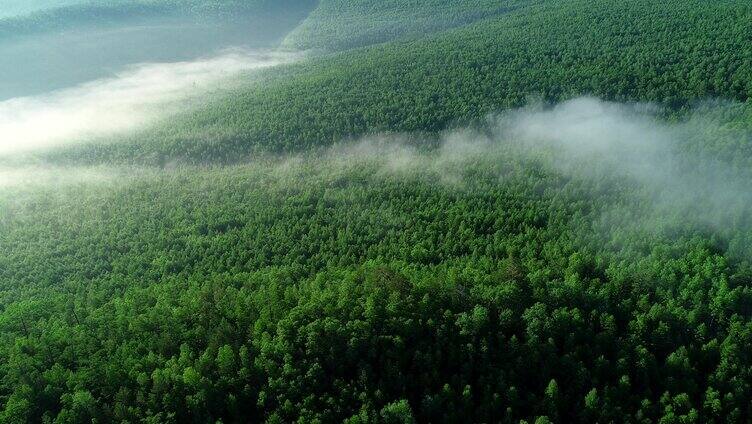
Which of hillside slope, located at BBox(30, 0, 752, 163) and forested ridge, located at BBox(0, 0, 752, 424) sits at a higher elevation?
hillside slope, located at BBox(30, 0, 752, 163)

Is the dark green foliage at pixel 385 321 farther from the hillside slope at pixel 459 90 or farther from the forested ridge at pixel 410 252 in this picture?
the hillside slope at pixel 459 90

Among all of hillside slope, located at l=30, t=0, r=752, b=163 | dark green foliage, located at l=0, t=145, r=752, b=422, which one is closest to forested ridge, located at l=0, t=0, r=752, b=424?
dark green foliage, located at l=0, t=145, r=752, b=422

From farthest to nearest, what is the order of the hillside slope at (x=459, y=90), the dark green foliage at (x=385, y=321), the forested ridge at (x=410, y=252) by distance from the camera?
the hillside slope at (x=459, y=90) → the forested ridge at (x=410, y=252) → the dark green foliage at (x=385, y=321)

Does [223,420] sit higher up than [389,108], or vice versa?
[389,108]

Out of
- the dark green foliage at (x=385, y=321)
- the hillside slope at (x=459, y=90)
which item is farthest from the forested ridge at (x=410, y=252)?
the hillside slope at (x=459, y=90)

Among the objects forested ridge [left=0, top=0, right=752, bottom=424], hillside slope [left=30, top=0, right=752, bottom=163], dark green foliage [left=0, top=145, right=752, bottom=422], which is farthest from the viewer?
hillside slope [left=30, top=0, right=752, bottom=163]

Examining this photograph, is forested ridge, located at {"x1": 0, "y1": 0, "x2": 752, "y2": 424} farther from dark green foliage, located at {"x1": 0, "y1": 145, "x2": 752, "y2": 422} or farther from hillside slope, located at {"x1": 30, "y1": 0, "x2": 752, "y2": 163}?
hillside slope, located at {"x1": 30, "y1": 0, "x2": 752, "y2": 163}

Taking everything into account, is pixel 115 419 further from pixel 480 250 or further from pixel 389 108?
pixel 389 108

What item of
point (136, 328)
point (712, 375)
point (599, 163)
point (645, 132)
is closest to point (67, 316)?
point (136, 328)
